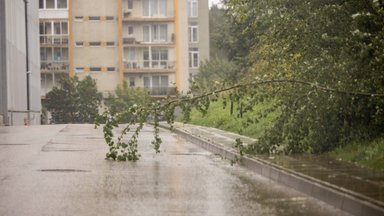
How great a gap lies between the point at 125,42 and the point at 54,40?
28.8ft

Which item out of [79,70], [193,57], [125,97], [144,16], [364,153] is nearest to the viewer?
[364,153]

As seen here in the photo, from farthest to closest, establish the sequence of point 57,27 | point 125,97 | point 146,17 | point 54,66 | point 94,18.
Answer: point 54,66 < point 57,27 < point 146,17 < point 94,18 < point 125,97

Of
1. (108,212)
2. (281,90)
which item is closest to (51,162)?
(281,90)

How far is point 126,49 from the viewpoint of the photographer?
87.8m

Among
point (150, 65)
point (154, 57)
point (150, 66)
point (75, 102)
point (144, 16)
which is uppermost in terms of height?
point (144, 16)

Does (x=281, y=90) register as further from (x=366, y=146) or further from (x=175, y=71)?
(x=175, y=71)

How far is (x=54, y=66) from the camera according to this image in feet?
297

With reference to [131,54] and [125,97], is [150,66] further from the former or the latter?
[125,97]

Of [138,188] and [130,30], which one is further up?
[130,30]

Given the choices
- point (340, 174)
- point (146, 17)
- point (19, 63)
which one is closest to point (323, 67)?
point (340, 174)

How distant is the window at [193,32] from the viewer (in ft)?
323

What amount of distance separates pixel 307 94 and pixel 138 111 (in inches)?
150

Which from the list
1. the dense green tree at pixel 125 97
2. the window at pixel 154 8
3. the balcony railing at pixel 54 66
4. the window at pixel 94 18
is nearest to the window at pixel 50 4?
the window at pixel 94 18

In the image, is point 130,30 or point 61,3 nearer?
point 130,30
